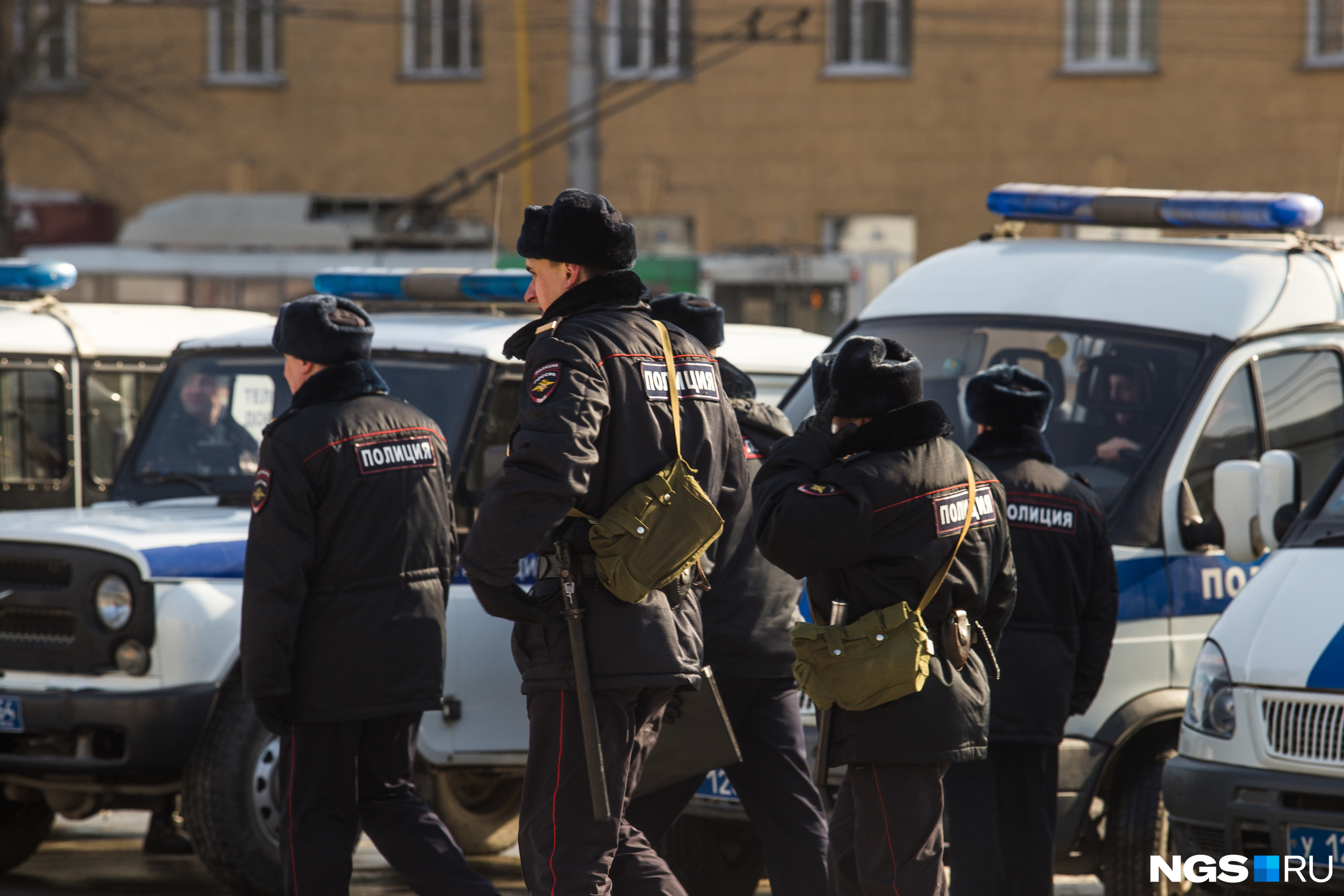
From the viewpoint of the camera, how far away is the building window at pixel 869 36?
23.9 m

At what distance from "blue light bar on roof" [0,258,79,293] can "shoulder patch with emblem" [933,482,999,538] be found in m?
5.94

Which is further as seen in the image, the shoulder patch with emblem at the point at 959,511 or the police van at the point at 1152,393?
the police van at the point at 1152,393

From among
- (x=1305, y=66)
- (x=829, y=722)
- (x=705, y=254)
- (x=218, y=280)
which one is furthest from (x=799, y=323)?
(x=829, y=722)

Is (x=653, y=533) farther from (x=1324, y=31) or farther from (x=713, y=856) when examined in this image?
(x=1324, y=31)

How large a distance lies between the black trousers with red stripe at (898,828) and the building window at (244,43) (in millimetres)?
22651

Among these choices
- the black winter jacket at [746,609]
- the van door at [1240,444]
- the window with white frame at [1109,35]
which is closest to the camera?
the black winter jacket at [746,609]

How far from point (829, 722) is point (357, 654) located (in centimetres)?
140

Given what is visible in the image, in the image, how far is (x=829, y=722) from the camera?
4.34m

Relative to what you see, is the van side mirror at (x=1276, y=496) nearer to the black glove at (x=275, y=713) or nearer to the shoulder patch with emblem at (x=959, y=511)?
the shoulder patch with emblem at (x=959, y=511)

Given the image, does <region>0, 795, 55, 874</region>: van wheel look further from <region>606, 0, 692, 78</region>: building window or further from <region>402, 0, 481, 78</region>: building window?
<region>402, 0, 481, 78</region>: building window

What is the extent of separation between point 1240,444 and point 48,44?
2364 centimetres

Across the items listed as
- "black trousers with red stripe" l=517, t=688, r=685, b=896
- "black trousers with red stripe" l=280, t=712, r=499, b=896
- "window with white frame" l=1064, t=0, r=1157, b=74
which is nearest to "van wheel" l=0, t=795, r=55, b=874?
"black trousers with red stripe" l=280, t=712, r=499, b=896

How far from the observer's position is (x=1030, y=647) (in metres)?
5.05

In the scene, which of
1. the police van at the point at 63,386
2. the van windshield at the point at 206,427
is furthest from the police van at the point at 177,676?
the police van at the point at 63,386
